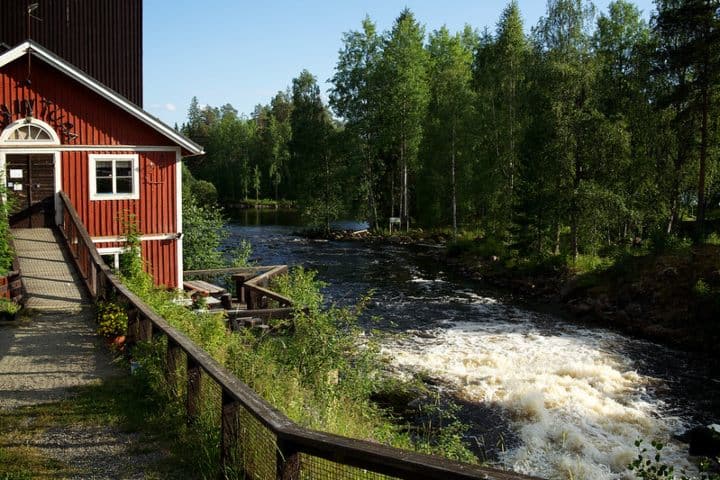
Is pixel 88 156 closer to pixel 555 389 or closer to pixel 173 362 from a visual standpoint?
pixel 173 362

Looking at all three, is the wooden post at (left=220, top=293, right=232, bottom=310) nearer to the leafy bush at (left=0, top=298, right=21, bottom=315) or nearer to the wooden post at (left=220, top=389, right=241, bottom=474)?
the leafy bush at (left=0, top=298, right=21, bottom=315)

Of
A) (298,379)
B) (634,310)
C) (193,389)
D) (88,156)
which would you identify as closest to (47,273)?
(88,156)

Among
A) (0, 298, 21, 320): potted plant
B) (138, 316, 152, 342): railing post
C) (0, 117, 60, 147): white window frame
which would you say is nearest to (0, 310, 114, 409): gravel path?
(0, 298, 21, 320): potted plant

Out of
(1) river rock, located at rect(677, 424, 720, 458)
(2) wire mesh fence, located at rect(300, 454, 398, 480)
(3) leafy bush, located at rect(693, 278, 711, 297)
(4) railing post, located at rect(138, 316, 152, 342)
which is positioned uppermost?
(4) railing post, located at rect(138, 316, 152, 342)

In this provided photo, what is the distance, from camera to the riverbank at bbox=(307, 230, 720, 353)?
19469 millimetres

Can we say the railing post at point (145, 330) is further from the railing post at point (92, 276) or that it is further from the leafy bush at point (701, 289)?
the leafy bush at point (701, 289)

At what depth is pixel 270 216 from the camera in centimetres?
6919

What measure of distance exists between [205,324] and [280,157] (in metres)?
81.2

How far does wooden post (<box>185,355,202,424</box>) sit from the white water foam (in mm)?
5256

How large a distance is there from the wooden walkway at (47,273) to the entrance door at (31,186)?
14.0 inches

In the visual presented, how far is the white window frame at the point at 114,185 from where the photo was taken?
17328 millimetres

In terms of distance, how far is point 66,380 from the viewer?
26.6ft

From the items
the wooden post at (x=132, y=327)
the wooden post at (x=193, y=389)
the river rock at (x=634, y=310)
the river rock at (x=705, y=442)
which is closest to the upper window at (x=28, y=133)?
the wooden post at (x=132, y=327)

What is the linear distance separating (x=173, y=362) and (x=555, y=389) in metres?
9.72
